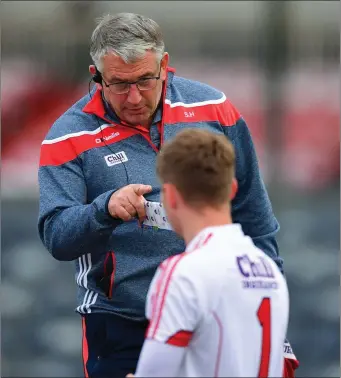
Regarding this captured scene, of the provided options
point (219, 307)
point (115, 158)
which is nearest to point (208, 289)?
point (219, 307)

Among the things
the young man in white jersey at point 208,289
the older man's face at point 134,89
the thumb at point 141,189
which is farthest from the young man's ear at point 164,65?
the young man in white jersey at point 208,289

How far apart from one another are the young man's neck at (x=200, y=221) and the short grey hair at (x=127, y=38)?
1.00 meters

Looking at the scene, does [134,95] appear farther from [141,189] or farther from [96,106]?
[141,189]

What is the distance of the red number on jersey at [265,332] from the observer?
279 cm

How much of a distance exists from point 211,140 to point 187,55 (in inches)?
200

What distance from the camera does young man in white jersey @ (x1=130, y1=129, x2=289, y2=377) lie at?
106 inches

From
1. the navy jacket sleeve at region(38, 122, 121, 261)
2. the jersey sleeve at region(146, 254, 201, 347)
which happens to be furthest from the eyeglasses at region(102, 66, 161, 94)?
the jersey sleeve at region(146, 254, 201, 347)

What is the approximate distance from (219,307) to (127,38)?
4.25 ft

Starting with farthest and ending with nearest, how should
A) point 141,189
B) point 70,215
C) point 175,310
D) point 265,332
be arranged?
point 70,215
point 141,189
point 265,332
point 175,310

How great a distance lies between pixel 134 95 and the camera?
12.1 ft

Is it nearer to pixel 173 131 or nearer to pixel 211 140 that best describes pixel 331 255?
pixel 173 131

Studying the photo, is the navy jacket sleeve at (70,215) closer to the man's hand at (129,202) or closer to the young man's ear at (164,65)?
the man's hand at (129,202)

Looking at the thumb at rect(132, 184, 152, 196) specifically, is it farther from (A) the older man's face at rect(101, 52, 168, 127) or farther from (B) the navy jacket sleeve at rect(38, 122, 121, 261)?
(A) the older man's face at rect(101, 52, 168, 127)

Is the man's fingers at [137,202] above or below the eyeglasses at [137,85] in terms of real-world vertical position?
below
